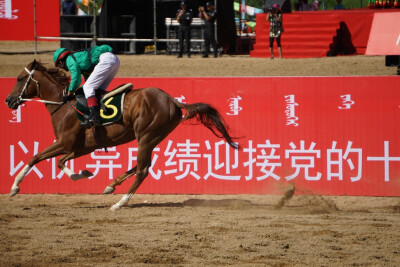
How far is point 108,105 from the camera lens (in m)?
10.7

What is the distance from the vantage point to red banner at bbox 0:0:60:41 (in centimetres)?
2316

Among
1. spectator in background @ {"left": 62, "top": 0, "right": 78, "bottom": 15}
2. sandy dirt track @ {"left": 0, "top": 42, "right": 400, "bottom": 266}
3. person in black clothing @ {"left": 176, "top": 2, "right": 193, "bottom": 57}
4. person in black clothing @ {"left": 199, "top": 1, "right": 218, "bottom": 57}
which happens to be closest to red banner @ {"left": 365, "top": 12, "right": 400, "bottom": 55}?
sandy dirt track @ {"left": 0, "top": 42, "right": 400, "bottom": 266}

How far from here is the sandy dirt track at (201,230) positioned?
7.68 meters

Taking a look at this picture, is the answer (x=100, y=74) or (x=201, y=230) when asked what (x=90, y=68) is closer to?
(x=100, y=74)

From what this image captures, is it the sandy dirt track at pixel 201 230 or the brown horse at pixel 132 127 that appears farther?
the brown horse at pixel 132 127

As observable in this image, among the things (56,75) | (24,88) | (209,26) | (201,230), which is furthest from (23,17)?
(201,230)

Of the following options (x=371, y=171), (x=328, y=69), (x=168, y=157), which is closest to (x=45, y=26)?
(x=328, y=69)

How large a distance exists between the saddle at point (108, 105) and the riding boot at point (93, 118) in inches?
2.6

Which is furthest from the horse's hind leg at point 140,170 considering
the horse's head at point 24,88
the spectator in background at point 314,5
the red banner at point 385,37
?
the spectator in background at point 314,5

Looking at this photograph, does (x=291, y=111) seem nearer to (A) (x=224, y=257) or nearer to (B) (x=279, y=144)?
(B) (x=279, y=144)

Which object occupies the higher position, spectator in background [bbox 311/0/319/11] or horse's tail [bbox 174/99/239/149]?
spectator in background [bbox 311/0/319/11]

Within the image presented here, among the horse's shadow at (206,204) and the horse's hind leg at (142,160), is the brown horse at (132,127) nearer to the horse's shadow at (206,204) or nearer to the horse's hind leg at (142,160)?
the horse's hind leg at (142,160)

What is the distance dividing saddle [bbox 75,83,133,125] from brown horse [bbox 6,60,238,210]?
0.08m

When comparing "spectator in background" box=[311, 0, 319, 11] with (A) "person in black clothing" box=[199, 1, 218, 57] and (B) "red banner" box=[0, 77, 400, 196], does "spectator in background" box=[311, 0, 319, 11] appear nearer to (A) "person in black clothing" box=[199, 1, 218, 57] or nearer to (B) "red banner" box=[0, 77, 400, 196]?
(A) "person in black clothing" box=[199, 1, 218, 57]
